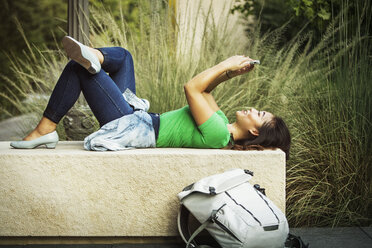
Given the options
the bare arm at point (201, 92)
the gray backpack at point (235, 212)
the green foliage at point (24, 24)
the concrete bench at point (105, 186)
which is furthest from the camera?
the green foliage at point (24, 24)

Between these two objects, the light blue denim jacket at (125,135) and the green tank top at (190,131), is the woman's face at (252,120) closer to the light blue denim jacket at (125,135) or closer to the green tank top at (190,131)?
the green tank top at (190,131)

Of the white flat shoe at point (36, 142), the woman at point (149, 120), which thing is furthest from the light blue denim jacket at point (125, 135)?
the white flat shoe at point (36, 142)

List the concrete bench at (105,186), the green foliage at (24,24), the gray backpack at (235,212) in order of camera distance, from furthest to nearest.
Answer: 1. the green foliage at (24,24)
2. the concrete bench at (105,186)
3. the gray backpack at (235,212)

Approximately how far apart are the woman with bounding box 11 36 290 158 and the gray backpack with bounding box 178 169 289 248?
45cm

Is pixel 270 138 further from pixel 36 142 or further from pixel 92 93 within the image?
pixel 36 142

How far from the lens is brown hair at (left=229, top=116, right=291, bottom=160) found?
3066 millimetres

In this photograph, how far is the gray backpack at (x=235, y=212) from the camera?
2.45 m

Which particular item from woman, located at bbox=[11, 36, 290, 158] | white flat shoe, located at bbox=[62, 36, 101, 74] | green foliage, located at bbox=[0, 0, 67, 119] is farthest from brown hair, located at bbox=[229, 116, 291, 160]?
green foliage, located at bbox=[0, 0, 67, 119]

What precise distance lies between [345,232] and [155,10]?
2.53 metres

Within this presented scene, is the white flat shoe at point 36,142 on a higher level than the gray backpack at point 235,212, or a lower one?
higher

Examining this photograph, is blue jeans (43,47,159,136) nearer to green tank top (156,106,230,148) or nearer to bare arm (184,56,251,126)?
green tank top (156,106,230,148)

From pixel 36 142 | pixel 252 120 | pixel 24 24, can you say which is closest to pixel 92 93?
pixel 36 142

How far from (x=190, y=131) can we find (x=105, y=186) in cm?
64

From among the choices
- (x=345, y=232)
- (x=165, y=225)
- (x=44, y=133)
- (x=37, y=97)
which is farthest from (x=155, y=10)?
(x=345, y=232)
